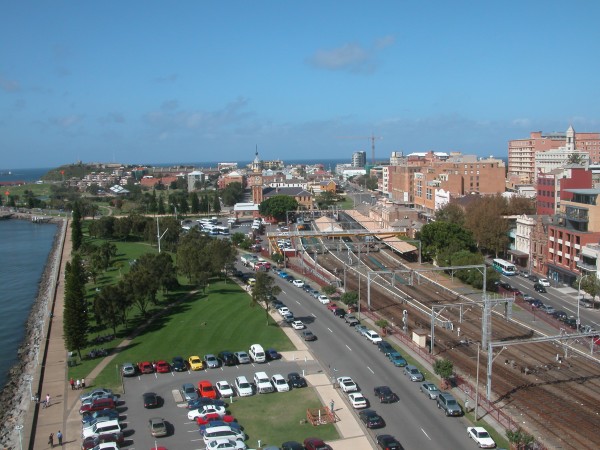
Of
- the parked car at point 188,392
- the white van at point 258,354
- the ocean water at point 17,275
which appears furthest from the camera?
the ocean water at point 17,275

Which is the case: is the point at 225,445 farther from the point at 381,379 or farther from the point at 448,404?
the point at 381,379

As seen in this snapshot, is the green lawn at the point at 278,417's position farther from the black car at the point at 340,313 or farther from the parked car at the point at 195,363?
the black car at the point at 340,313

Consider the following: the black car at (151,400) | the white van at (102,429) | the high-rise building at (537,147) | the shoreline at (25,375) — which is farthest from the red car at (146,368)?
the high-rise building at (537,147)

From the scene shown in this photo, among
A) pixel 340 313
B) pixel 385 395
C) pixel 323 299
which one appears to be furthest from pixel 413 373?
pixel 323 299

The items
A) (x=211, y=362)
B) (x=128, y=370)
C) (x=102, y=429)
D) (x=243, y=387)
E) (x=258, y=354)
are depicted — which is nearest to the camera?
(x=102, y=429)

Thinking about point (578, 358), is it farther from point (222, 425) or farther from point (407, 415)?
point (222, 425)

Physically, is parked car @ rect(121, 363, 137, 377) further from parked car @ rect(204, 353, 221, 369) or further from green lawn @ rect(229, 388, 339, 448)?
green lawn @ rect(229, 388, 339, 448)
